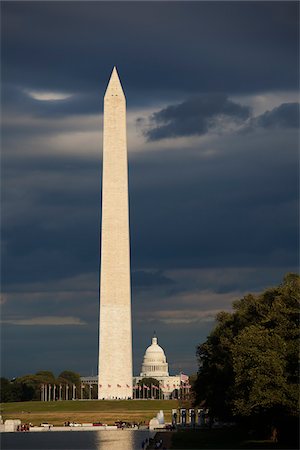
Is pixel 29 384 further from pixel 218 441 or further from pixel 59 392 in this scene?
pixel 218 441

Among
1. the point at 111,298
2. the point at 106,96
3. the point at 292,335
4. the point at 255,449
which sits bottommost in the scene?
the point at 255,449

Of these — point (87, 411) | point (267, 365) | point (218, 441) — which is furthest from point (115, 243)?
point (267, 365)

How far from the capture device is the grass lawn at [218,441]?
Answer: 5720 centimetres

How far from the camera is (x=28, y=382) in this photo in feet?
552

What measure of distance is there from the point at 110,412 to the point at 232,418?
37832 millimetres

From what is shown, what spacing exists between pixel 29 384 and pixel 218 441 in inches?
4123

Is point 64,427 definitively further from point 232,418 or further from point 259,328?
point 259,328

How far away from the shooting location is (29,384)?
16475 cm

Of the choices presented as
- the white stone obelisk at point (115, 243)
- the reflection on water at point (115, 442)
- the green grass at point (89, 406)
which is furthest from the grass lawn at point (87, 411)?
the reflection on water at point (115, 442)

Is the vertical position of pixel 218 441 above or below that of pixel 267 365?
below

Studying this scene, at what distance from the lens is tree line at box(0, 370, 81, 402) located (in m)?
155

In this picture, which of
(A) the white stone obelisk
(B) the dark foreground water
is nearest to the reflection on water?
(B) the dark foreground water

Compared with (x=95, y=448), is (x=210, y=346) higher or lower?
higher

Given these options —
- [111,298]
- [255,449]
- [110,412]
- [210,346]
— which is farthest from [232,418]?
[111,298]
